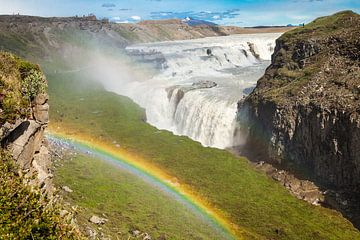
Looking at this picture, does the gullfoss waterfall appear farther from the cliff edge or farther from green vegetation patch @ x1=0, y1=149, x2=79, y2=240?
green vegetation patch @ x1=0, y1=149, x2=79, y2=240

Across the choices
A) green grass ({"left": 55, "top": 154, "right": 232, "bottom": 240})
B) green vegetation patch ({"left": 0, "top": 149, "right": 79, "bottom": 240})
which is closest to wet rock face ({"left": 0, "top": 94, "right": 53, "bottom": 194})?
green vegetation patch ({"left": 0, "top": 149, "right": 79, "bottom": 240})

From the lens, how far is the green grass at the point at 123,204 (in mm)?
25656

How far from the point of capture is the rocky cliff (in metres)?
34.2

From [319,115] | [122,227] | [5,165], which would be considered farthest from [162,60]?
[5,165]

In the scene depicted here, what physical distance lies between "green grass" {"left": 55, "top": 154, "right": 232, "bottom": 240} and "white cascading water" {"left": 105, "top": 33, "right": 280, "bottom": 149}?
49.8ft

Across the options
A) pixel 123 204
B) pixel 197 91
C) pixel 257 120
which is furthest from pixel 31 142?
pixel 197 91

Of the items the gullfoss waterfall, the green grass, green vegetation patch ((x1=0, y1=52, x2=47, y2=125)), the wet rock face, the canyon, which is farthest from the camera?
the canyon

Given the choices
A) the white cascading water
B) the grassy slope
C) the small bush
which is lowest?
the grassy slope

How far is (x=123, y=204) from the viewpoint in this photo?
29594mm

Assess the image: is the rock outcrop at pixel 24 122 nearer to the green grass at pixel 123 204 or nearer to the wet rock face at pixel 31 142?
the wet rock face at pixel 31 142

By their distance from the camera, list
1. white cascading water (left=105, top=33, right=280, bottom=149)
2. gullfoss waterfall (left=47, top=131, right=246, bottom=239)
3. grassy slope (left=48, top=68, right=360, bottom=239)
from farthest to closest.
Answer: white cascading water (left=105, top=33, right=280, bottom=149) < grassy slope (left=48, top=68, right=360, bottom=239) < gullfoss waterfall (left=47, top=131, right=246, bottom=239)

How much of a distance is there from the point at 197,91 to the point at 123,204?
3095 centimetres

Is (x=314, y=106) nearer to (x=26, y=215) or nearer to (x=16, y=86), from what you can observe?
(x=16, y=86)

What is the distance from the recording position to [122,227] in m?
25.1
